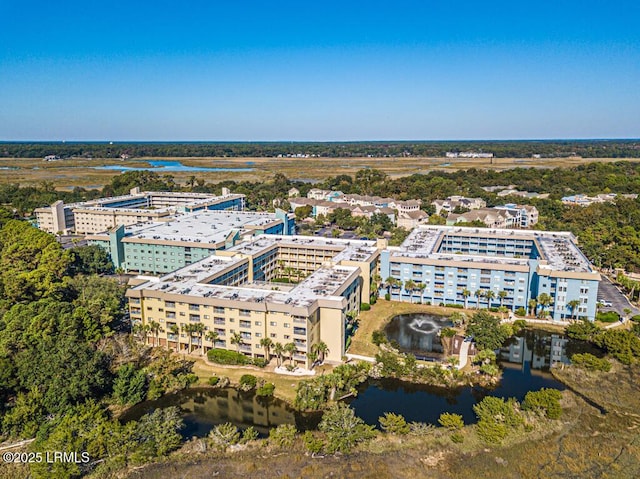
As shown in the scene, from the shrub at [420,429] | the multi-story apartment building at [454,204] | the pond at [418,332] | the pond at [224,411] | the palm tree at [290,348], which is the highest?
the multi-story apartment building at [454,204]

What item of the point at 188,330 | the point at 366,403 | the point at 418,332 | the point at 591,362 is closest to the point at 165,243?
the point at 188,330

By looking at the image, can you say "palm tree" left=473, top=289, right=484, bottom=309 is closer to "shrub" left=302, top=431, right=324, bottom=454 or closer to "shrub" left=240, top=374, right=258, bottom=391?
"shrub" left=240, top=374, right=258, bottom=391

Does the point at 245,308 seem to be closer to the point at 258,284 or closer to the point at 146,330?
the point at 146,330

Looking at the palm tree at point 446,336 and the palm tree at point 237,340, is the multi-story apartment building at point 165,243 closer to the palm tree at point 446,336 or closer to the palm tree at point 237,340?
the palm tree at point 237,340

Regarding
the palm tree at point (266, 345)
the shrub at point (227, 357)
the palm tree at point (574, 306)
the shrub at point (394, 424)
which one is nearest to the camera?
the shrub at point (394, 424)

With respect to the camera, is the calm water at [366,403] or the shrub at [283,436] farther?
the calm water at [366,403]

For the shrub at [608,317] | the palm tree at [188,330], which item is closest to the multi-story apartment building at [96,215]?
the palm tree at [188,330]
